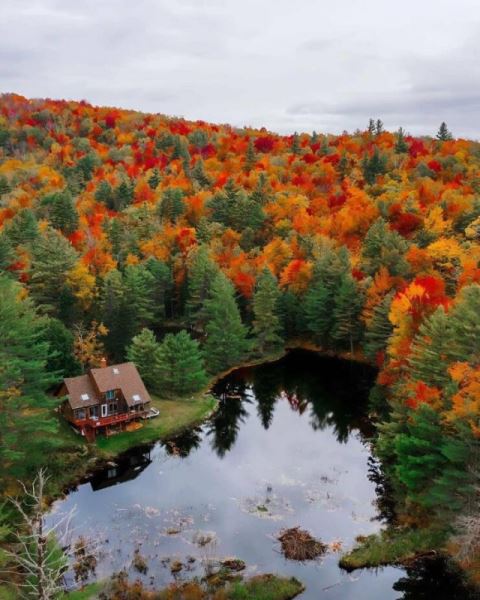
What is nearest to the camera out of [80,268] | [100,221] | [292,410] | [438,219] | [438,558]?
[438,558]

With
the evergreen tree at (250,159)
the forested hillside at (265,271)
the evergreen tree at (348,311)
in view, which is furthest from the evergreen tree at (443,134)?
the evergreen tree at (348,311)

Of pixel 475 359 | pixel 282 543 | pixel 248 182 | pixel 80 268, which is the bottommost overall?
pixel 282 543

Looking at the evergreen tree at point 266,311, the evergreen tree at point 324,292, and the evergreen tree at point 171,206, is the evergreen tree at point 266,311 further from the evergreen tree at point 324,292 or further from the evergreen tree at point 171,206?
the evergreen tree at point 171,206

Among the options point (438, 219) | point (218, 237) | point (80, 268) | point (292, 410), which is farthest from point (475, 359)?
point (218, 237)

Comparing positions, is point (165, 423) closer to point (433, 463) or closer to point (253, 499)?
point (253, 499)

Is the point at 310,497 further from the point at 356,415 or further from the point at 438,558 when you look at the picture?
the point at 356,415

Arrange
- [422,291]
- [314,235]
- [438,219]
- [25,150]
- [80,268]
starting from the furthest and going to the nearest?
[25,150], [314,235], [438,219], [80,268], [422,291]

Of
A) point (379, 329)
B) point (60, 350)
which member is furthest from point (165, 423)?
point (379, 329)
